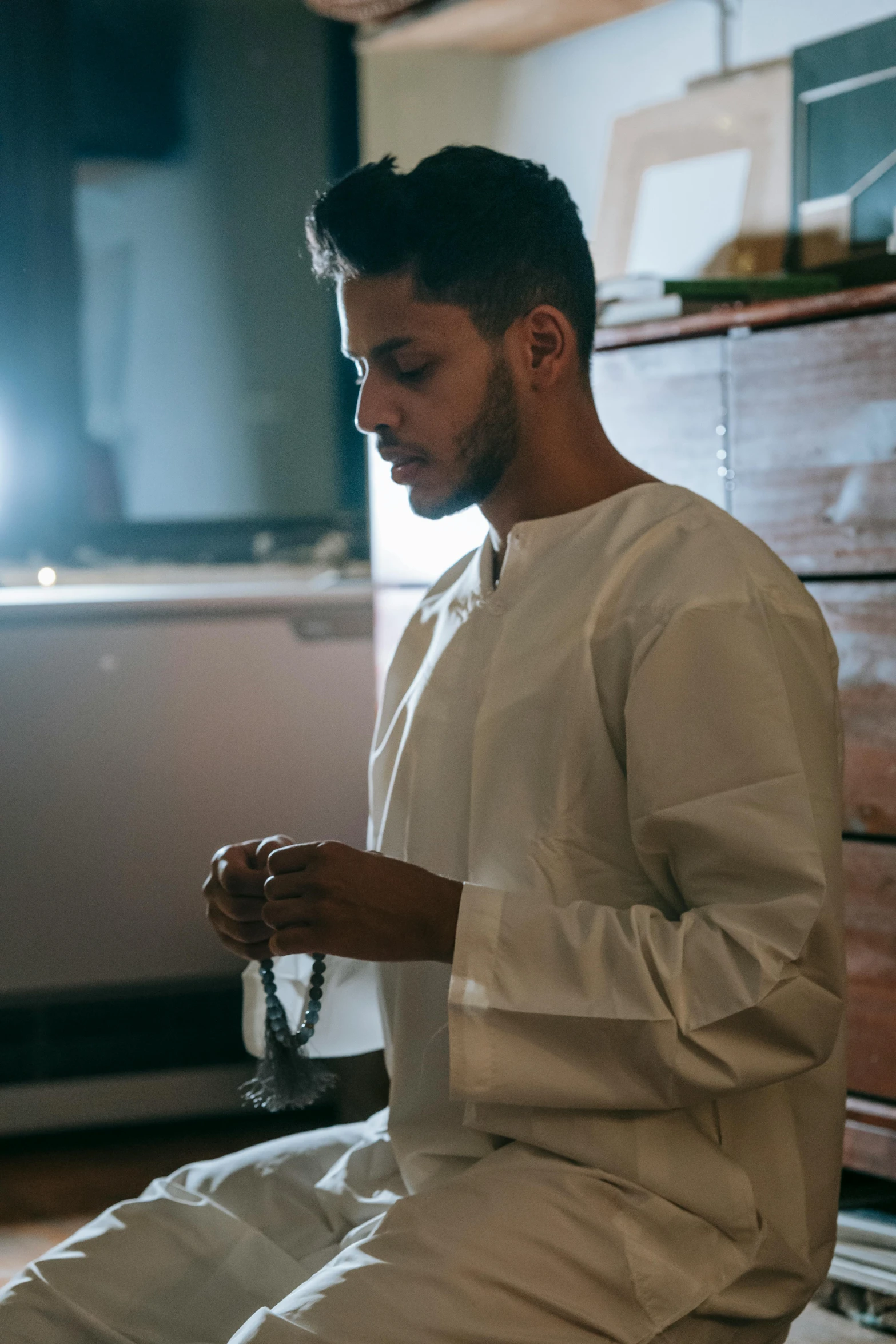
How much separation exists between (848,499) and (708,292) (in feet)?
1.09

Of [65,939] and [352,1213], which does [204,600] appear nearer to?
[65,939]

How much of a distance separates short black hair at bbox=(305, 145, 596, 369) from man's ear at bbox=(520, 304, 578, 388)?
1 centimetres

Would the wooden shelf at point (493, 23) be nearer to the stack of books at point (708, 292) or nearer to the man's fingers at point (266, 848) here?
the stack of books at point (708, 292)

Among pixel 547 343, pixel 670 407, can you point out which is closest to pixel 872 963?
pixel 670 407

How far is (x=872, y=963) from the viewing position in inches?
64.0

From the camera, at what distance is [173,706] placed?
6.91 ft

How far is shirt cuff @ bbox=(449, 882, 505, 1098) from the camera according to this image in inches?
32.3

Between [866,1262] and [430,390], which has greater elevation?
[430,390]

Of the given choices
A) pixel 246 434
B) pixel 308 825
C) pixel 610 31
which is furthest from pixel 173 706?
pixel 610 31

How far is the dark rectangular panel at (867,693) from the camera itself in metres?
1.58

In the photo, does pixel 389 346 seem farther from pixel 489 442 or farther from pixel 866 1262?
pixel 866 1262

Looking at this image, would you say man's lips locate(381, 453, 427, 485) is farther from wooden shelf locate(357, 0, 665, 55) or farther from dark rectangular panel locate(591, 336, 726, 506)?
wooden shelf locate(357, 0, 665, 55)

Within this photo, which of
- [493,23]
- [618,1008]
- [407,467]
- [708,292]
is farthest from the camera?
[493,23]

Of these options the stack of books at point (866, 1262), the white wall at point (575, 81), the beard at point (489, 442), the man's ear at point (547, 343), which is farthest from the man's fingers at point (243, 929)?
the white wall at point (575, 81)
